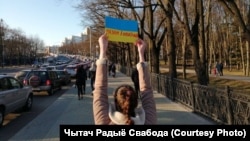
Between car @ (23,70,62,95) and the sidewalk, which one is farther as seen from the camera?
car @ (23,70,62,95)

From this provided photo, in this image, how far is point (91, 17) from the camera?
4603 centimetres

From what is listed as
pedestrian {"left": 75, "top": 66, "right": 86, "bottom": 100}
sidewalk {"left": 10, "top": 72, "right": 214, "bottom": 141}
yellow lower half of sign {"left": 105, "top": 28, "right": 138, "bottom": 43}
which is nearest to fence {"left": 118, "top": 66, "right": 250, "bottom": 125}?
sidewalk {"left": 10, "top": 72, "right": 214, "bottom": 141}

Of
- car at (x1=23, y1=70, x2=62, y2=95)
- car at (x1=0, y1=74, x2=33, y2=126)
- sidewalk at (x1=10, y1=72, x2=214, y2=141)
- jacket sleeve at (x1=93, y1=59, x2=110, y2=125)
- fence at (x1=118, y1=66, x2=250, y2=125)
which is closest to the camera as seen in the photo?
jacket sleeve at (x1=93, y1=59, x2=110, y2=125)

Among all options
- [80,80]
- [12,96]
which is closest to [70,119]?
[12,96]

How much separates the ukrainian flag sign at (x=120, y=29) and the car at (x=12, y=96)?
7995mm

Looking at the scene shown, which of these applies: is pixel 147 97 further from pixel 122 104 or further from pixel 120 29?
pixel 120 29

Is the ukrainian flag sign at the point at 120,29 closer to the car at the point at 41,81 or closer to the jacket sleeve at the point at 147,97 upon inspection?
the jacket sleeve at the point at 147,97

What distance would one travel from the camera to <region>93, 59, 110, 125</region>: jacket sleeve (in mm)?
3354

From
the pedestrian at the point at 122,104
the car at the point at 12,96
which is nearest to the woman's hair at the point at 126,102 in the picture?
the pedestrian at the point at 122,104

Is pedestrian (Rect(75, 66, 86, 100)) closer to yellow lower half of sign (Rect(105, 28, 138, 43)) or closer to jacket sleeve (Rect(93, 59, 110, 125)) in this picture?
yellow lower half of sign (Rect(105, 28, 138, 43))

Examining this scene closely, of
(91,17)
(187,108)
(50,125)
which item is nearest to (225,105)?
(187,108)

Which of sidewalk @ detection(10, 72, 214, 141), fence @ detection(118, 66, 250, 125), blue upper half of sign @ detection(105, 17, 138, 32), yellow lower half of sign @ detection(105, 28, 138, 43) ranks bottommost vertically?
sidewalk @ detection(10, 72, 214, 141)

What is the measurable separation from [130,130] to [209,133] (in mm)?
769

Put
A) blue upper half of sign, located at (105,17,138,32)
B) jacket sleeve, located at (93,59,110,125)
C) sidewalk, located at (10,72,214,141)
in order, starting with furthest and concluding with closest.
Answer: sidewalk, located at (10,72,214,141) → blue upper half of sign, located at (105,17,138,32) → jacket sleeve, located at (93,59,110,125)
